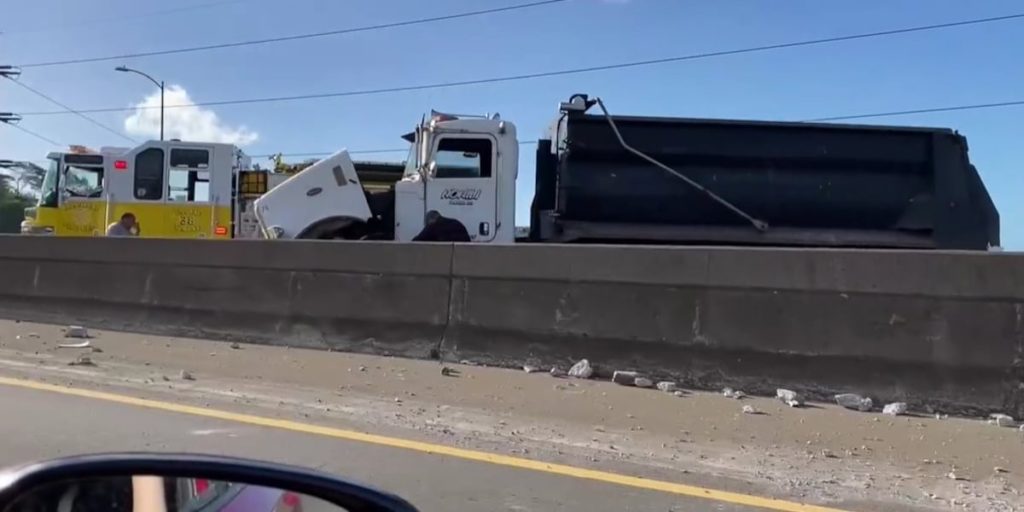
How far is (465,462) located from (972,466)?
3.22 metres

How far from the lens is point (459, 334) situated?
369 inches

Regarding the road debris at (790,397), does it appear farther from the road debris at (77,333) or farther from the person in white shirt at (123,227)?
the person in white shirt at (123,227)

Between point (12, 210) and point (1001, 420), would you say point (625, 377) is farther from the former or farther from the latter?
point (12, 210)

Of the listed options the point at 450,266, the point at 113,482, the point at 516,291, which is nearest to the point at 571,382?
the point at 516,291

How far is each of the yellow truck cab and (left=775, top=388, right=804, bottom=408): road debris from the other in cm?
1281

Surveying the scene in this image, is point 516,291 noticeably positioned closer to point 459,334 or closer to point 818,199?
point 459,334

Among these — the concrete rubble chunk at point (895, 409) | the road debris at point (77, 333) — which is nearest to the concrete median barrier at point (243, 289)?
the road debris at point (77, 333)

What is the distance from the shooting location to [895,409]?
736 centimetres

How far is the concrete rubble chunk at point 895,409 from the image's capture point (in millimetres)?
7336

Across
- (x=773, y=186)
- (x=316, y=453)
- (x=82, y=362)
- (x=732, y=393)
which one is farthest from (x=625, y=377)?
(x=82, y=362)

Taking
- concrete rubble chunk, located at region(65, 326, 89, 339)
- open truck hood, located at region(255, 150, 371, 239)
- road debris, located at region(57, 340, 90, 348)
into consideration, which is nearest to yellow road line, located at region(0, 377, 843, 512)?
road debris, located at region(57, 340, 90, 348)

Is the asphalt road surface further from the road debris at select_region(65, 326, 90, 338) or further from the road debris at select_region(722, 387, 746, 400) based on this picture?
the road debris at select_region(65, 326, 90, 338)

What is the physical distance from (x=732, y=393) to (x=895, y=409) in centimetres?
127

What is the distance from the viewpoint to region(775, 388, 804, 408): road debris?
7.63 m
